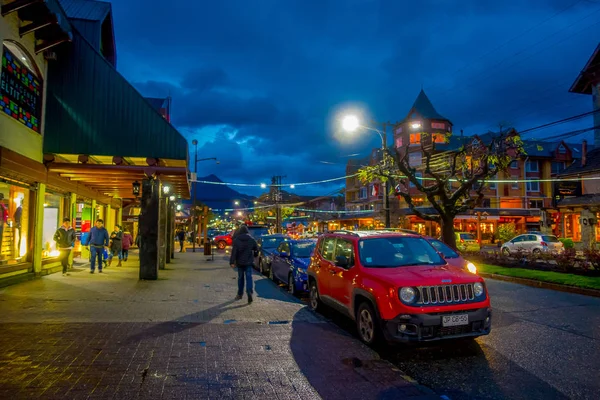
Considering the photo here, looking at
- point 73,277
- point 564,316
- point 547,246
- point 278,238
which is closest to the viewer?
point 564,316

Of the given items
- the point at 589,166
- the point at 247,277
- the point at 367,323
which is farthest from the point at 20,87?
the point at 589,166

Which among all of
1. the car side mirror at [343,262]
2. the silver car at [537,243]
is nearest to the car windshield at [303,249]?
the car side mirror at [343,262]

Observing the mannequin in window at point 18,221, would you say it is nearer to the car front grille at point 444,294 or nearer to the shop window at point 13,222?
the shop window at point 13,222

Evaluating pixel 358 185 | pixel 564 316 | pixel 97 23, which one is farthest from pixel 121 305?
pixel 358 185

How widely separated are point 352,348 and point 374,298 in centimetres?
78

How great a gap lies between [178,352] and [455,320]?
3662mm

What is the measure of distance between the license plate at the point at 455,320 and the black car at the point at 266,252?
362 inches

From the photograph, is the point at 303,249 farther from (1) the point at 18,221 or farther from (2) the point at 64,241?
(1) the point at 18,221

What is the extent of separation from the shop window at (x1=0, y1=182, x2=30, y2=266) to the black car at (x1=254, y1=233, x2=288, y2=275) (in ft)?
23.8

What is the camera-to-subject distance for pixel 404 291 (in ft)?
18.8

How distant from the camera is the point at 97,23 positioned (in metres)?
15.4

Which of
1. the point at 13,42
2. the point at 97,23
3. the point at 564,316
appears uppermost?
the point at 97,23

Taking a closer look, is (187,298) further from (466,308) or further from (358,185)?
(358,185)

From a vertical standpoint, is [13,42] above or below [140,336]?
above
